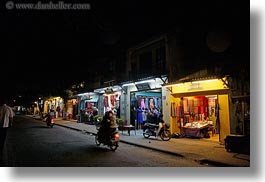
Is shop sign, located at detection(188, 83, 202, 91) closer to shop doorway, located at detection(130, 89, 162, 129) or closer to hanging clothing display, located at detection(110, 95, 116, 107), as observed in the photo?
shop doorway, located at detection(130, 89, 162, 129)

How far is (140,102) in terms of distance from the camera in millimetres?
16750

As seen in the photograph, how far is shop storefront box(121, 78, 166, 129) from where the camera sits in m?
15.8

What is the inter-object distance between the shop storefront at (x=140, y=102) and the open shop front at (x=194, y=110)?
2135 millimetres

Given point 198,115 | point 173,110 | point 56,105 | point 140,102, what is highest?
point 140,102

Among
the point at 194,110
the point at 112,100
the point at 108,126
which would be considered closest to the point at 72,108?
the point at 112,100

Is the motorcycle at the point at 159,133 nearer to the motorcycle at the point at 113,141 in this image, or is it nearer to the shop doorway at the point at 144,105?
the shop doorway at the point at 144,105

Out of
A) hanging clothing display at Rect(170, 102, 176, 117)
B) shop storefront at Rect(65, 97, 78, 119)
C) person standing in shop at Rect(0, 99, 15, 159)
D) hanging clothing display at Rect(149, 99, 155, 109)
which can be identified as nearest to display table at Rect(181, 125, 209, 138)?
hanging clothing display at Rect(170, 102, 176, 117)

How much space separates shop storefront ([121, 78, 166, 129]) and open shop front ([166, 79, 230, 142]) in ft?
7.00

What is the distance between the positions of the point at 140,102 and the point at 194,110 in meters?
4.49

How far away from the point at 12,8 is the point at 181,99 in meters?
8.71

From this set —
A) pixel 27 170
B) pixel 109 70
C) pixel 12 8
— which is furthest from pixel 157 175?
pixel 109 70

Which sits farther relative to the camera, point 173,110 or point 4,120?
point 173,110

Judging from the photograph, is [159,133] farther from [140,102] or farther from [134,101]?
[134,101]

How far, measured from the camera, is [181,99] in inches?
523
